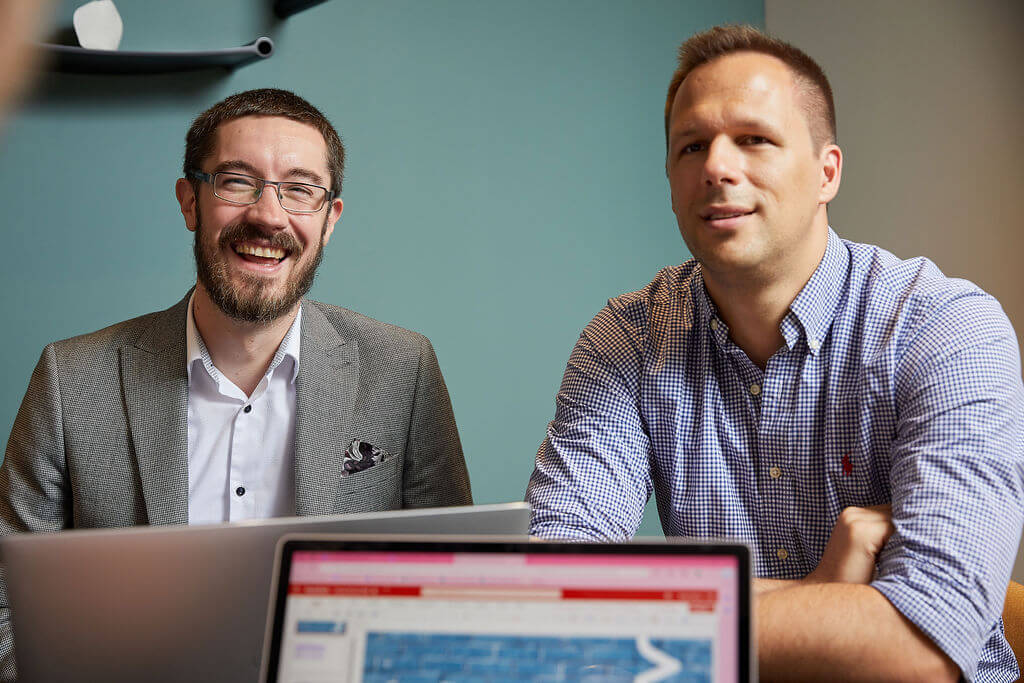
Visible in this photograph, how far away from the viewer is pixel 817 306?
1.60 m

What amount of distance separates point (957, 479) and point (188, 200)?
1.69 meters

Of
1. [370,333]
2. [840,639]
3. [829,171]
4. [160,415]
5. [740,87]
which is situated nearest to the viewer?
[840,639]

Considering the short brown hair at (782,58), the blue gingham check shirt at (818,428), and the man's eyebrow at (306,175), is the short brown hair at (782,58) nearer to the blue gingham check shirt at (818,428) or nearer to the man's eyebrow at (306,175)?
the blue gingham check shirt at (818,428)

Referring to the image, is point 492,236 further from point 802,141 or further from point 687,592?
point 687,592

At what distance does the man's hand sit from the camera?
132 cm

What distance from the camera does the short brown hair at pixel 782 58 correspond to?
172 centimetres

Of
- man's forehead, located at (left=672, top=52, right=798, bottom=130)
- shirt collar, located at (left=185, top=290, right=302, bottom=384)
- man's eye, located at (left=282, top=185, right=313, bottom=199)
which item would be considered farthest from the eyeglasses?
man's forehead, located at (left=672, top=52, right=798, bottom=130)

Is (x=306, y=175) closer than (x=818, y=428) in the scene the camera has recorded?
No

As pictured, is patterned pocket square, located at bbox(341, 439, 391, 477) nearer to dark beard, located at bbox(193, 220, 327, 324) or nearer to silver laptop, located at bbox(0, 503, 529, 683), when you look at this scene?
dark beard, located at bbox(193, 220, 327, 324)

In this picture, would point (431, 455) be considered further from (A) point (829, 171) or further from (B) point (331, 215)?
(A) point (829, 171)

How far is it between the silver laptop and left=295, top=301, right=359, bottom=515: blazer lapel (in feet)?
2.88

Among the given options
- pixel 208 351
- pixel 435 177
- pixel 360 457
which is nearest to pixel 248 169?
pixel 208 351

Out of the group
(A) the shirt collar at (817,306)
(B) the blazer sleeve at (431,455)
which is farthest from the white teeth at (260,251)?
(A) the shirt collar at (817,306)

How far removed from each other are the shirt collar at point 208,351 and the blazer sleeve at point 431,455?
0.28 m
